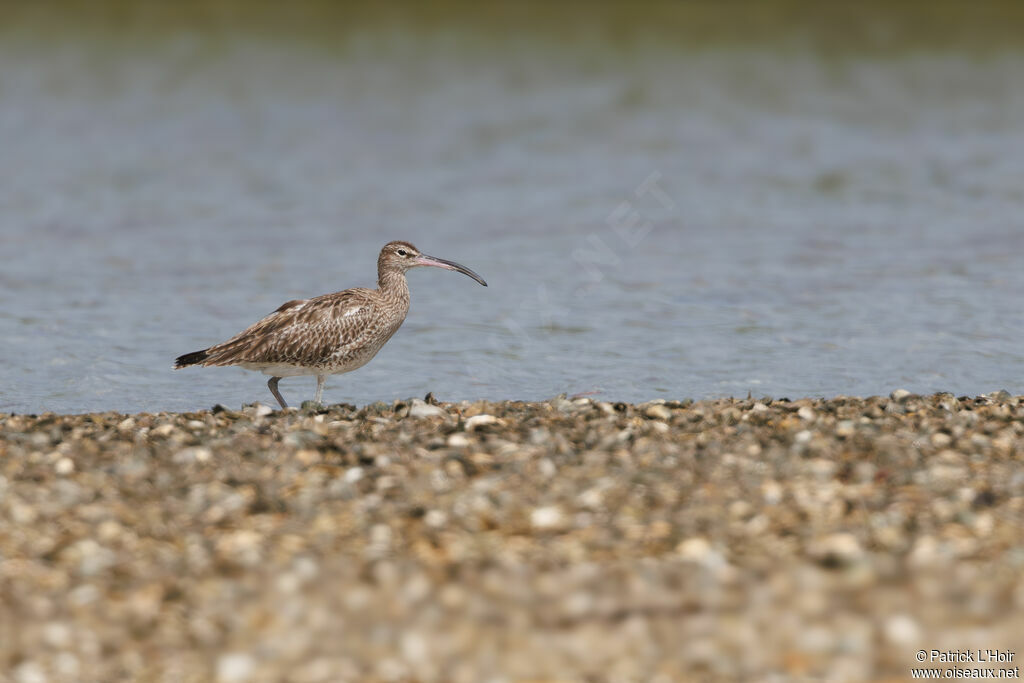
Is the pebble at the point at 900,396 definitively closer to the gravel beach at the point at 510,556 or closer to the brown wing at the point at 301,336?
the gravel beach at the point at 510,556

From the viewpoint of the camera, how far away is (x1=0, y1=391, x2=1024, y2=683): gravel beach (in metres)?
6.17

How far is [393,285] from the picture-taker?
12641mm

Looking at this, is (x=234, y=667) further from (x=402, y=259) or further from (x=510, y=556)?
(x=402, y=259)

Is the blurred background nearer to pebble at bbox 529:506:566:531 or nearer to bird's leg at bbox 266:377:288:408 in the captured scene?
bird's leg at bbox 266:377:288:408

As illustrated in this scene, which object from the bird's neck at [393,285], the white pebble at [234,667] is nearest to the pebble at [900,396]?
the bird's neck at [393,285]

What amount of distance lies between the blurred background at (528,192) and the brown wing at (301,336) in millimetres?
680

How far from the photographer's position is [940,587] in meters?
6.45

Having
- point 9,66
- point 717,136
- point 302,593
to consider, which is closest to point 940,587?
point 302,593

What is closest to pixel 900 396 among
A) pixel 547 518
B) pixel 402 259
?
pixel 547 518

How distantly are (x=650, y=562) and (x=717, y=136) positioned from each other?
19.0m

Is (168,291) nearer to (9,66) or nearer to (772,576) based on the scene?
→ (772,576)

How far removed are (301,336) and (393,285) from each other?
4.43 feet

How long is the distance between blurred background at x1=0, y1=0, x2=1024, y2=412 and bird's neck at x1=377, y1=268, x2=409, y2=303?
33.0 inches

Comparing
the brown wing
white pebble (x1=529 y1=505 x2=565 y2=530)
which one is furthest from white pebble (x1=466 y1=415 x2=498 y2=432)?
the brown wing
